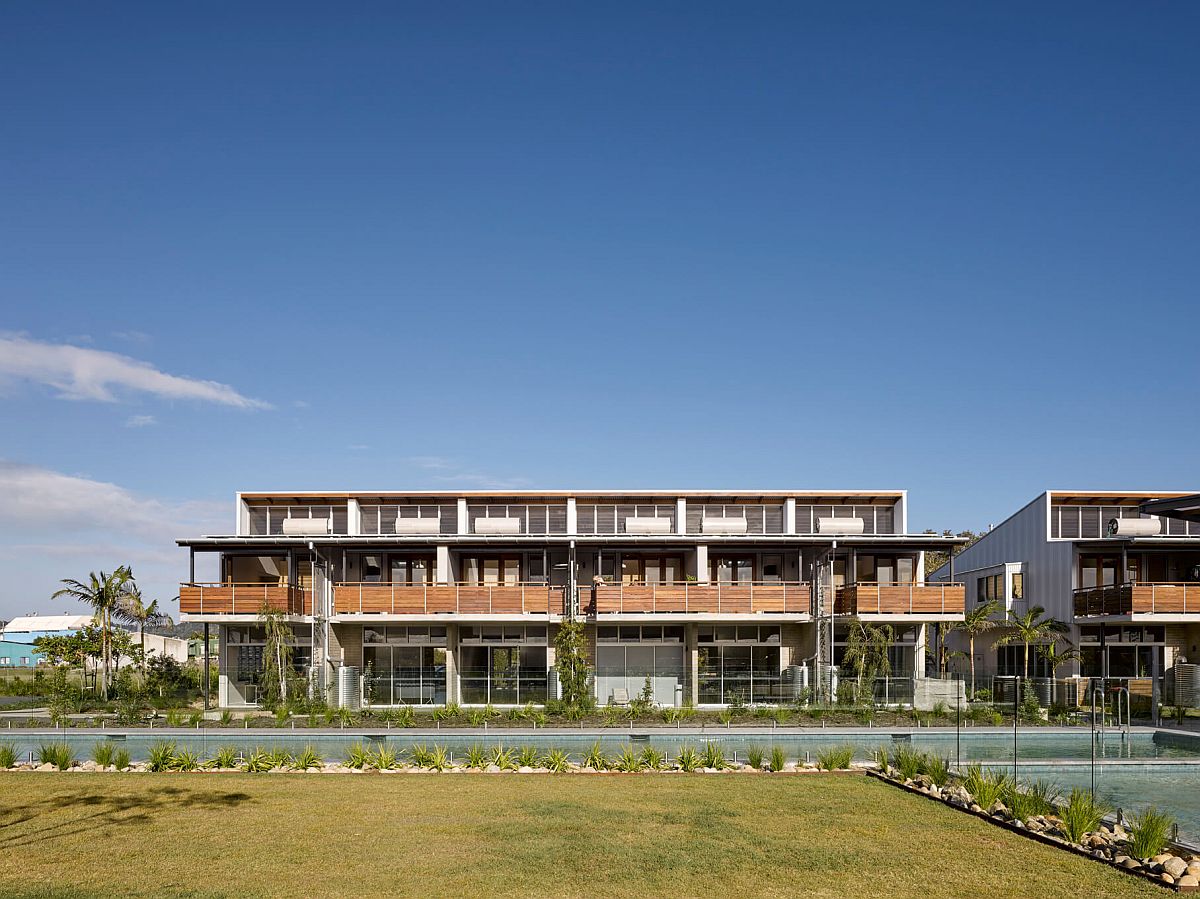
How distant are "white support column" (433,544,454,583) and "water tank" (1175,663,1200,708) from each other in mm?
24086

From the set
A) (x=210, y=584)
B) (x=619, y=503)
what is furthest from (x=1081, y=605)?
(x=210, y=584)

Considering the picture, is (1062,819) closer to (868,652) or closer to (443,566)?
(868,652)

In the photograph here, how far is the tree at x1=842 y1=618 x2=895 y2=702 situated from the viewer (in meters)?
33.4

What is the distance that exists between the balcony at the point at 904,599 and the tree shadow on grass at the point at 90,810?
2270 cm

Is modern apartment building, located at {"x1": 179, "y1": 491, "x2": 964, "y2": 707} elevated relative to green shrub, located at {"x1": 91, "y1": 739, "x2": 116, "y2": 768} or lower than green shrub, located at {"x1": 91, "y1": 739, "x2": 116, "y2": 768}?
elevated

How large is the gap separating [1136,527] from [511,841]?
1267 inches

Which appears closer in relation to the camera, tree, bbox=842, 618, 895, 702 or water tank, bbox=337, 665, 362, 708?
tree, bbox=842, 618, 895, 702

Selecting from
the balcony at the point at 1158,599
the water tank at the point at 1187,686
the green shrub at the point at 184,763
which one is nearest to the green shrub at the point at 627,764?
the green shrub at the point at 184,763

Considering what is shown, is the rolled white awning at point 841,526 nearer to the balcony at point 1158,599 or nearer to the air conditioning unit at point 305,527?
the balcony at point 1158,599

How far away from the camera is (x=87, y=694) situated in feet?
120

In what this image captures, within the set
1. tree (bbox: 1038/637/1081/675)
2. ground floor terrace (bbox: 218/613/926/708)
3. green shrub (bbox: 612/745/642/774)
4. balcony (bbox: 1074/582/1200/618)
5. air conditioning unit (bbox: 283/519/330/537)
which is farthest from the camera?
air conditioning unit (bbox: 283/519/330/537)

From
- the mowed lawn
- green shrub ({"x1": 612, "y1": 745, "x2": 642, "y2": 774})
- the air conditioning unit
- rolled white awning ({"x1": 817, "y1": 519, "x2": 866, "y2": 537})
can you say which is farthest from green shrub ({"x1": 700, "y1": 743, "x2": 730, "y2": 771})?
the air conditioning unit

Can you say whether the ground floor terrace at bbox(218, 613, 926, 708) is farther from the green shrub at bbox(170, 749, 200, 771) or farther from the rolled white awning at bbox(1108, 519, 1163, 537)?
the green shrub at bbox(170, 749, 200, 771)

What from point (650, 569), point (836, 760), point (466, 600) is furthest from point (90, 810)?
point (650, 569)
